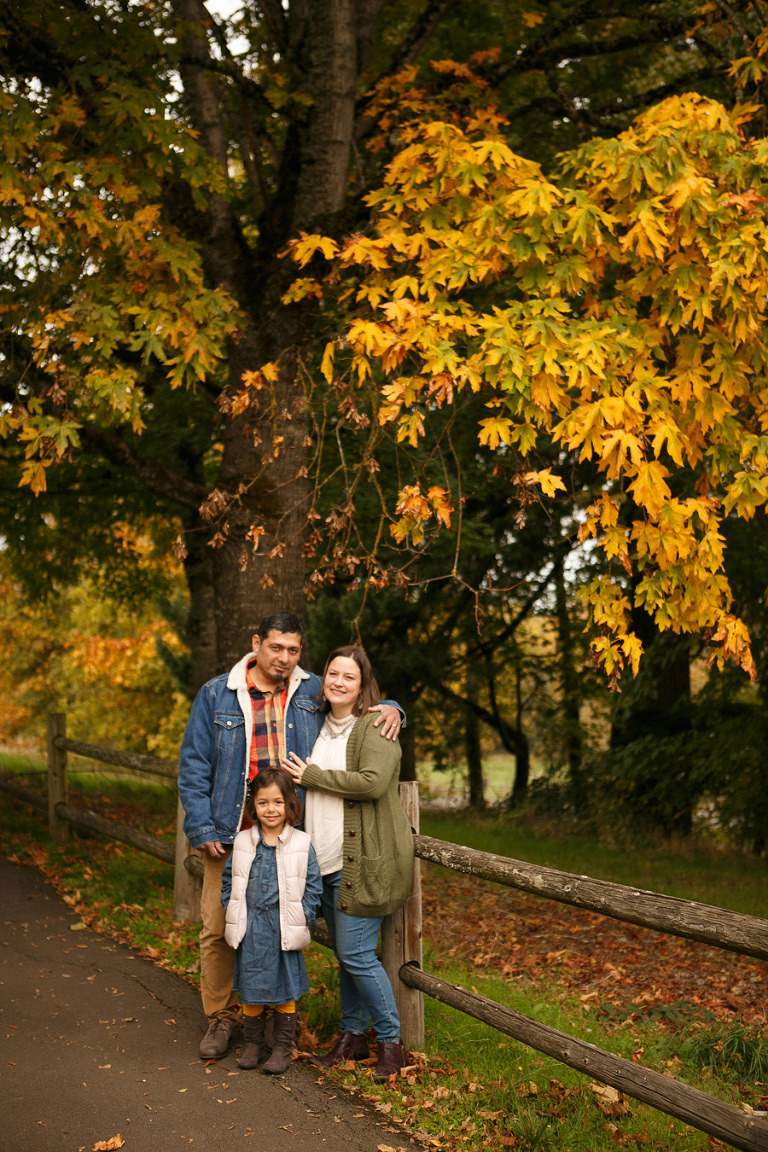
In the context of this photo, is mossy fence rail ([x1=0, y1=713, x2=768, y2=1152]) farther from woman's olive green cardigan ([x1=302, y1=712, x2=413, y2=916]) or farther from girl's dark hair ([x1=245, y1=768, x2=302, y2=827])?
girl's dark hair ([x1=245, y1=768, x2=302, y2=827])

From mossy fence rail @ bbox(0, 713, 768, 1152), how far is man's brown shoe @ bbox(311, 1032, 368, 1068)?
0.23m

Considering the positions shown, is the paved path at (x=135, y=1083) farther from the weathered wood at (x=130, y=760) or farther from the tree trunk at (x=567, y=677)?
the tree trunk at (x=567, y=677)

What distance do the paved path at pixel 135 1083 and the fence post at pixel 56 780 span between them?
3.51 meters

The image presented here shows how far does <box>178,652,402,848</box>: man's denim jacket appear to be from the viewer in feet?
14.9

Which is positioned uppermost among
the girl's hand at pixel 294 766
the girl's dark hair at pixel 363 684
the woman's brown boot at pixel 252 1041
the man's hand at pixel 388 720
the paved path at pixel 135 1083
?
the girl's dark hair at pixel 363 684

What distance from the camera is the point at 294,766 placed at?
4453 mm

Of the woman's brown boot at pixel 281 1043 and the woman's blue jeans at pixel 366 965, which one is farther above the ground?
the woman's blue jeans at pixel 366 965

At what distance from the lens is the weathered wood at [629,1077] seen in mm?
3039

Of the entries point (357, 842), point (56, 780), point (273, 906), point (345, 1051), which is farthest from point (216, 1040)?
point (56, 780)

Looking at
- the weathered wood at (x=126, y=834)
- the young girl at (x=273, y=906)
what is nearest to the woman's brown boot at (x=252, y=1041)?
the young girl at (x=273, y=906)

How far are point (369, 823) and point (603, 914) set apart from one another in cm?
109

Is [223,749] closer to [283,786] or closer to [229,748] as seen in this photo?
[229,748]

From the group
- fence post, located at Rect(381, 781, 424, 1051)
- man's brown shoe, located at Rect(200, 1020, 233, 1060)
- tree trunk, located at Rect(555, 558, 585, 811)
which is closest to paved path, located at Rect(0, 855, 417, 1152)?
man's brown shoe, located at Rect(200, 1020, 233, 1060)

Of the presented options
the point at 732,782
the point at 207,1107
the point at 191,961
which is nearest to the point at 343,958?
the point at 207,1107
